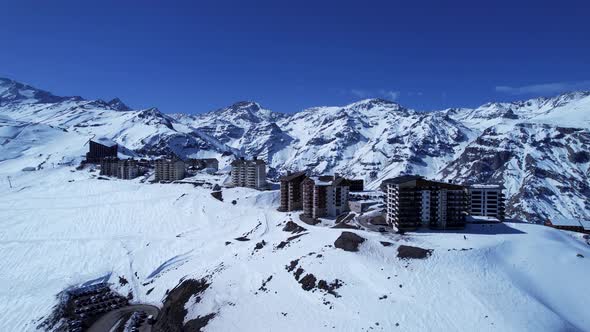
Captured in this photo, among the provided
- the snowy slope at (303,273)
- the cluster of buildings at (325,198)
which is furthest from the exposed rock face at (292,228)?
the cluster of buildings at (325,198)

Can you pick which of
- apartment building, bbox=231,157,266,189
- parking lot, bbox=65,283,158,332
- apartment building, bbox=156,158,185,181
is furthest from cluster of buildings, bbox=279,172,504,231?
apartment building, bbox=156,158,185,181

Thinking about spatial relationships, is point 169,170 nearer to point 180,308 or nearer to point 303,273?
point 180,308

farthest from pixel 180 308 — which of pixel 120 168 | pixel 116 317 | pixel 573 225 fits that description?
pixel 120 168

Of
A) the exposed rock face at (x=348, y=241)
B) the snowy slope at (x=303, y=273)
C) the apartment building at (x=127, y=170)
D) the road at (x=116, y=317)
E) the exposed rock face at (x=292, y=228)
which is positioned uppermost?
the apartment building at (x=127, y=170)

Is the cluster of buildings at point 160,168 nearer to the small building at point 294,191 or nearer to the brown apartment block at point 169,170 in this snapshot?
the brown apartment block at point 169,170

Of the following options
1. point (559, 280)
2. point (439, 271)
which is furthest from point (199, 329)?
point (559, 280)

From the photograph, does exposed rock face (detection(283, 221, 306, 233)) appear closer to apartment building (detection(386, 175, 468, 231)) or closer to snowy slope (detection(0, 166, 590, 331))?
snowy slope (detection(0, 166, 590, 331))
